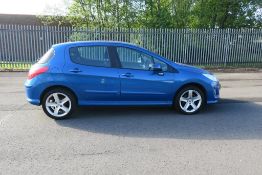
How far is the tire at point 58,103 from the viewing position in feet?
19.6

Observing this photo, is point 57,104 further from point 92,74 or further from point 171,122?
point 171,122

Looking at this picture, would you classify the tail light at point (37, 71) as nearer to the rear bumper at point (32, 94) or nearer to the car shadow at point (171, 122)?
the rear bumper at point (32, 94)

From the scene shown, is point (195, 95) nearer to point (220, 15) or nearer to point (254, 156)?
point (254, 156)

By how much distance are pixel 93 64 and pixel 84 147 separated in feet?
6.68

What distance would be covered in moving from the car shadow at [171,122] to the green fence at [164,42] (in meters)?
8.42

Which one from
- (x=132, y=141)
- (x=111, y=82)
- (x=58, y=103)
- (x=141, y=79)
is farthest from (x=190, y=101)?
(x=58, y=103)

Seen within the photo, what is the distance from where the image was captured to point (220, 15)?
22047mm

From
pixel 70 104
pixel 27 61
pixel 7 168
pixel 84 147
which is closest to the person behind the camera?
pixel 7 168

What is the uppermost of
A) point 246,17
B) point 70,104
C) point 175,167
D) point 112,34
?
point 246,17

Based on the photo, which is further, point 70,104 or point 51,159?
point 70,104

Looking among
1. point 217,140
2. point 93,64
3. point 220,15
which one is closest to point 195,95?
point 217,140

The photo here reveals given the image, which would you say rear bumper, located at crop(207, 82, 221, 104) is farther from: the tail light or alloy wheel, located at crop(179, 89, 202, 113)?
the tail light

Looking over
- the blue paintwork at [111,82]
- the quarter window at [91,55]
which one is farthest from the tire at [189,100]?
the quarter window at [91,55]

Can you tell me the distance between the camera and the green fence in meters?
14.2
